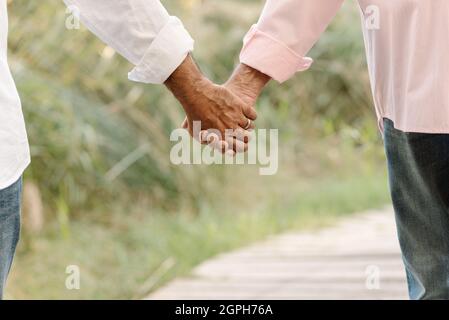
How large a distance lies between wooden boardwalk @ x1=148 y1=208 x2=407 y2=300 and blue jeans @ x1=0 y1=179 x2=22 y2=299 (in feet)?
5.78

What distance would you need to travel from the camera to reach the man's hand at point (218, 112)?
1.91 meters

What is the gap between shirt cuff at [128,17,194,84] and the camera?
164 centimetres

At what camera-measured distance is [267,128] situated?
556cm

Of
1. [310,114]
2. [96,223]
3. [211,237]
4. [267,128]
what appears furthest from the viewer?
[310,114]

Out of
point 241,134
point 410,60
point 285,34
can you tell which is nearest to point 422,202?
point 410,60

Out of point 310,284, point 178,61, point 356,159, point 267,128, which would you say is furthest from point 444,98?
point 356,159

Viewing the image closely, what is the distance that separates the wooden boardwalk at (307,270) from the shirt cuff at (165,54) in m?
1.52

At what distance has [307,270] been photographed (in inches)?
139

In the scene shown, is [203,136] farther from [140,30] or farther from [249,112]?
[140,30]

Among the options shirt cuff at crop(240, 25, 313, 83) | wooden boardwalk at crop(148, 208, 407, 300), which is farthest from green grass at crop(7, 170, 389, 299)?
shirt cuff at crop(240, 25, 313, 83)

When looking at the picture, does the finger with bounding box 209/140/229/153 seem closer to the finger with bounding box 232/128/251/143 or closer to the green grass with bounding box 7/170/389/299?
the finger with bounding box 232/128/251/143

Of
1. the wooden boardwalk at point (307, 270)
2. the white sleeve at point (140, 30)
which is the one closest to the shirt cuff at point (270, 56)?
the white sleeve at point (140, 30)

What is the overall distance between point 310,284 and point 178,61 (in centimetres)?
175

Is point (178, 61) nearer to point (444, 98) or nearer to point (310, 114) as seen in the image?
point (444, 98)
